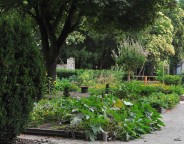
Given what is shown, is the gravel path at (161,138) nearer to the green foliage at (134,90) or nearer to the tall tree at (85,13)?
the green foliage at (134,90)

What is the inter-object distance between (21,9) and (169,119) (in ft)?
31.3

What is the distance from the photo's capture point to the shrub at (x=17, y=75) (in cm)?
666

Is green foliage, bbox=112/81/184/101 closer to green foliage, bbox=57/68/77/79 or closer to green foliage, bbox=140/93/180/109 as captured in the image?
green foliage, bbox=140/93/180/109

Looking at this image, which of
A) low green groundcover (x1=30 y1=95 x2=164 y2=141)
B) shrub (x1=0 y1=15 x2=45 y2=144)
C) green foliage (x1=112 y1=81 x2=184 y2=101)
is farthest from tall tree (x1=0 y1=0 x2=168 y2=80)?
shrub (x1=0 y1=15 x2=45 y2=144)

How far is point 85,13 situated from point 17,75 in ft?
39.7

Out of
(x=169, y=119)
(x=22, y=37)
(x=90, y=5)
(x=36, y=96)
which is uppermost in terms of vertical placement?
(x=90, y=5)

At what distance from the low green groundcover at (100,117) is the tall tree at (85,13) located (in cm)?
705

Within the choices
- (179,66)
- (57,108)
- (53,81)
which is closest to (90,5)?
(53,81)

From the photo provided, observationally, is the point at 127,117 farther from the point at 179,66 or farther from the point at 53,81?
the point at 179,66

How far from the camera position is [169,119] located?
13.4 meters

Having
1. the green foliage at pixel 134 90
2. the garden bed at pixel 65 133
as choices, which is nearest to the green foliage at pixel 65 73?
the green foliage at pixel 134 90

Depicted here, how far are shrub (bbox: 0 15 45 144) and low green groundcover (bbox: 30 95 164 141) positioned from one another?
2107 mm

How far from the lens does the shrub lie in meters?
6.66

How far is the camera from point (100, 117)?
9234 millimetres
